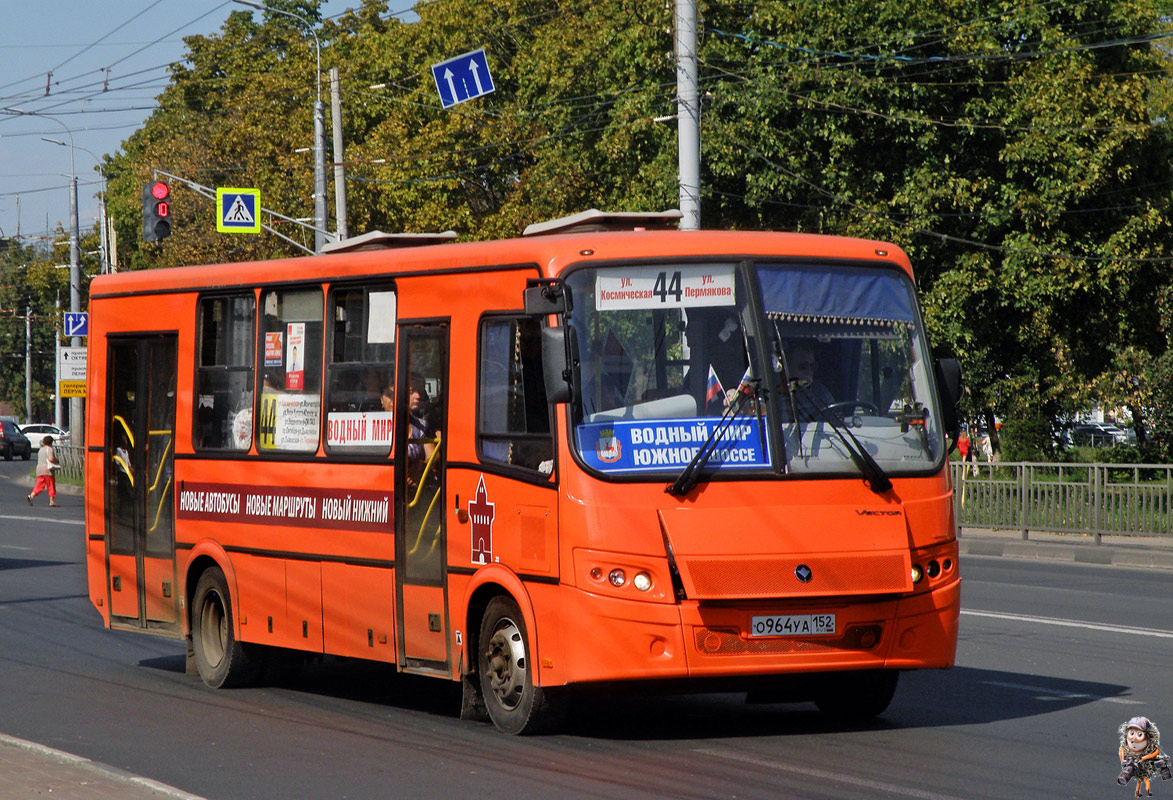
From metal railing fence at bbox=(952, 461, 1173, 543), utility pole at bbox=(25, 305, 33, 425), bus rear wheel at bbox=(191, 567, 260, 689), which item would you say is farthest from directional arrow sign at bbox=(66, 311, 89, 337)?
utility pole at bbox=(25, 305, 33, 425)

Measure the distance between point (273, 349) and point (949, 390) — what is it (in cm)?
450

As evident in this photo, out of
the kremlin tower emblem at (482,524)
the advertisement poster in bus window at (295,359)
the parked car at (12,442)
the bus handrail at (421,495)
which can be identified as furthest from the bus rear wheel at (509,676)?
the parked car at (12,442)

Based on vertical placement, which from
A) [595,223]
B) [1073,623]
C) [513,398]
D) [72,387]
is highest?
[595,223]

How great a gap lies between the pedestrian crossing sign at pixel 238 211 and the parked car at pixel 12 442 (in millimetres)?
37143

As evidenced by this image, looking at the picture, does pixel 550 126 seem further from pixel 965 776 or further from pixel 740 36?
pixel 965 776

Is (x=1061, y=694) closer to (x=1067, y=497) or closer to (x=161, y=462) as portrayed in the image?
(x=161, y=462)

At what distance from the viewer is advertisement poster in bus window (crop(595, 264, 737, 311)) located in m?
8.88

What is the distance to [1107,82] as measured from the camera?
3156 centimetres

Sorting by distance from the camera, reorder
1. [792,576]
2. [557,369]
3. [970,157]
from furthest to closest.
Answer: [970,157] → [557,369] → [792,576]

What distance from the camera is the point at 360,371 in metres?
10.5

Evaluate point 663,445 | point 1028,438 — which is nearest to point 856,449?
point 663,445

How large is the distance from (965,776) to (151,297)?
736 cm

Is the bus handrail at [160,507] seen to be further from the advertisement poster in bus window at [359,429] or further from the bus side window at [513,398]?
the bus side window at [513,398]

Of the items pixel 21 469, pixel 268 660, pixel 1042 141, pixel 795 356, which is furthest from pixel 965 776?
pixel 21 469
